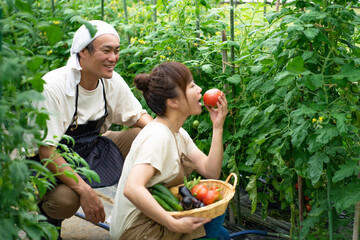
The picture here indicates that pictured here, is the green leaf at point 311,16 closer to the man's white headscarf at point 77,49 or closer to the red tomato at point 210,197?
the red tomato at point 210,197

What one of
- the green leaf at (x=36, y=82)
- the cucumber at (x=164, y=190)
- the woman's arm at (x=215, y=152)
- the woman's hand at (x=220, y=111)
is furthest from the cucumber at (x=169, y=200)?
the green leaf at (x=36, y=82)

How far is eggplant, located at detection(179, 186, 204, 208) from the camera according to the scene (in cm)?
230

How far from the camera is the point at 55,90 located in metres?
2.69

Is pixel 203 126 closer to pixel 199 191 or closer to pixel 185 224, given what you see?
pixel 199 191

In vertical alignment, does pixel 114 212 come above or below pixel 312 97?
below

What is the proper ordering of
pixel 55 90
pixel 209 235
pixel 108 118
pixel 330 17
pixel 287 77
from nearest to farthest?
pixel 330 17 → pixel 287 77 → pixel 209 235 → pixel 55 90 → pixel 108 118

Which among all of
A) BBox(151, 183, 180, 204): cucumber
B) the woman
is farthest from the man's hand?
BBox(151, 183, 180, 204): cucumber

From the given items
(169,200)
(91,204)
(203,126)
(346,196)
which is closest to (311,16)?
(346,196)

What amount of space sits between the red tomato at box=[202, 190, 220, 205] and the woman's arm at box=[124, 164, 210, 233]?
5.1 inches

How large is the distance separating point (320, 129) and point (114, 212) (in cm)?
109

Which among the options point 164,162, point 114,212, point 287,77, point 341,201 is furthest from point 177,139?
point 341,201

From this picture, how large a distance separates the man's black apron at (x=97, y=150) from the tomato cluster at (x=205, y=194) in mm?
717

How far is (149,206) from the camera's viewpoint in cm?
219

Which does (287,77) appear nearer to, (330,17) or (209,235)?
(330,17)
